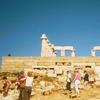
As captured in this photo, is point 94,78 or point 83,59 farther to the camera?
point 83,59

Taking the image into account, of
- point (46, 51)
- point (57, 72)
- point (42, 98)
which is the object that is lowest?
point (42, 98)

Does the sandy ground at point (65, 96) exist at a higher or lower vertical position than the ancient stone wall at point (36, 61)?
lower

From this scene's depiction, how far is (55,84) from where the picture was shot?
26.6m

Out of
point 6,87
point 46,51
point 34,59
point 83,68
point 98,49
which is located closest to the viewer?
point 6,87

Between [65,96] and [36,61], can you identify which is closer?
[65,96]

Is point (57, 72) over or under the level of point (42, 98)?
over

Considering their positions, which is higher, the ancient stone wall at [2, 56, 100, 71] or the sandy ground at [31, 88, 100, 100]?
the ancient stone wall at [2, 56, 100, 71]

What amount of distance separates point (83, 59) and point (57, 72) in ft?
15.5

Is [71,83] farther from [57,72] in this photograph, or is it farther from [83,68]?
[83,68]

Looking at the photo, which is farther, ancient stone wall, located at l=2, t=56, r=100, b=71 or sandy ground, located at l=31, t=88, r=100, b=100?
ancient stone wall, located at l=2, t=56, r=100, b=71

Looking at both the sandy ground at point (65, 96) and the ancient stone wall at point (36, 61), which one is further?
the ancient stone wall at point (36, 61)

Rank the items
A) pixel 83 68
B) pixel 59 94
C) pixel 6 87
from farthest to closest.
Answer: pixel 83 68 < pixel 59 94 < pixel 6 87

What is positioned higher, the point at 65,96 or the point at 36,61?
the point at 36,61

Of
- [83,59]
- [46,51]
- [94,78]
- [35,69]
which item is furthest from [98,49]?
[94,78]
